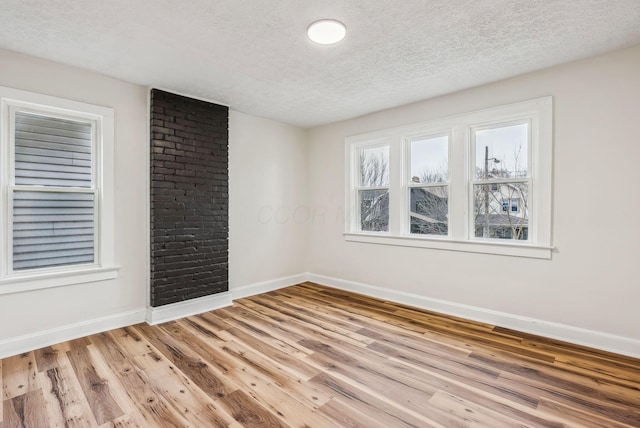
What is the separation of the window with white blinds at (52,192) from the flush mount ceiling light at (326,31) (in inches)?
99.8

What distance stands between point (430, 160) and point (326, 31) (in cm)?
229

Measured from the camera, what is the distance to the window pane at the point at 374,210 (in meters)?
4.60

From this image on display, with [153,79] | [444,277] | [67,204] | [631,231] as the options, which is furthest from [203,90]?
[631,231]

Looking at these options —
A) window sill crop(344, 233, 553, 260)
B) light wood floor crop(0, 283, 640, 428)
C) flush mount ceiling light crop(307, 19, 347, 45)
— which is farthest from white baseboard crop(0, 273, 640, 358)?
flush mount ceiling light crop(307, 19, 347, 45)

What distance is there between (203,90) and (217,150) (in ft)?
2.50

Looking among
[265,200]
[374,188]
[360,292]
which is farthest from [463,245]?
[265,200]

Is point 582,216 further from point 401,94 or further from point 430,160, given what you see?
point 401,94

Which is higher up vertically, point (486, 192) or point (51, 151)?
point (51, 151)

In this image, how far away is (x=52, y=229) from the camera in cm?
307

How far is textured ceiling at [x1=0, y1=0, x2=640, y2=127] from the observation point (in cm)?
218

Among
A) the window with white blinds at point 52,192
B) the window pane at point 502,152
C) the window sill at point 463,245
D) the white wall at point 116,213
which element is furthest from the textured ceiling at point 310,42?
the window sill at point 463,245

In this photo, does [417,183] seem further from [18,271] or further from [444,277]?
[18,271]

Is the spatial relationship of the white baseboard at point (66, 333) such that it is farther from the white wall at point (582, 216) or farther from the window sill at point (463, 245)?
the white wall at point (582, 216)

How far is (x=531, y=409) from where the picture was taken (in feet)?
6.75
